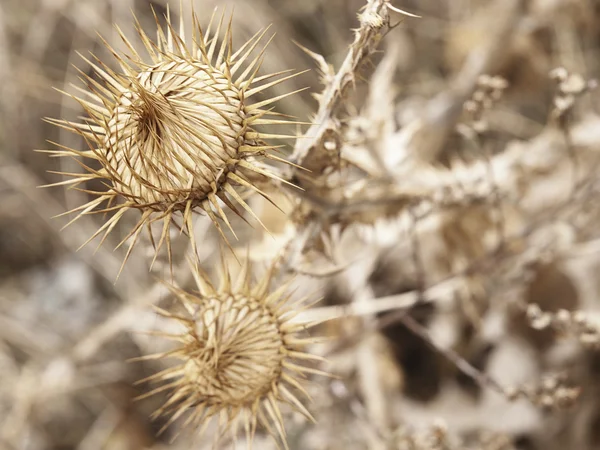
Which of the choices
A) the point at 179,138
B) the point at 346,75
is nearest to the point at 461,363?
the point at 346,75

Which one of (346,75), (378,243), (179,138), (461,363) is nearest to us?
(179,138)

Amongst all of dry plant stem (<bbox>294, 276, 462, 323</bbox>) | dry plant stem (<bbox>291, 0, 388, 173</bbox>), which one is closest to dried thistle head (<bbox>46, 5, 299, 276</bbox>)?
dry plant stem (<bbox>291, 0, 388, 173</bbox>)

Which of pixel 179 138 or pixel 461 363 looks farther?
pixel 461 363

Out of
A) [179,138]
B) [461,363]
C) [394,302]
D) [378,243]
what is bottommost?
[179,138]

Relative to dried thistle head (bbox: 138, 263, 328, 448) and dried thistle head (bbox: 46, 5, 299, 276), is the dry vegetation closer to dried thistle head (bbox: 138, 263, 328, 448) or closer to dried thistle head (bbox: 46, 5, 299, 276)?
dried thistle head (bbox: 138, 263, 328, 448)

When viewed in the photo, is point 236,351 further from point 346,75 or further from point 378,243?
point 378,243

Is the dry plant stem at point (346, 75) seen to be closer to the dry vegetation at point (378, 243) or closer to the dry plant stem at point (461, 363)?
the dry vegetation at point (378, 243)

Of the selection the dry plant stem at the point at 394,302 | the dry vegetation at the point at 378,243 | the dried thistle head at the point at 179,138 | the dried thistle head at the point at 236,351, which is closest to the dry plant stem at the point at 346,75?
the dry vegetation at the point at 378,243

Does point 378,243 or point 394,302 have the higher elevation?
point 378,243
